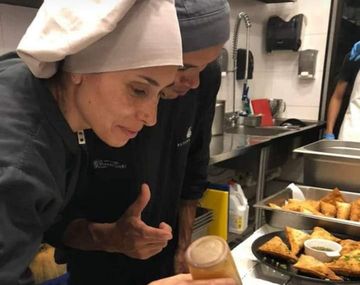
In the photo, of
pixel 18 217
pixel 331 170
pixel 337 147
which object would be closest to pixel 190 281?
pixel 18 217

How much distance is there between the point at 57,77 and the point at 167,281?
15.9 inches

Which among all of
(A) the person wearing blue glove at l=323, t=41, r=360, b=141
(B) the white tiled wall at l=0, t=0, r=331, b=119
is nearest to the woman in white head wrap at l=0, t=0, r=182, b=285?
(A) the person wearing blue glove at l=323, t=41, r=360, b=141

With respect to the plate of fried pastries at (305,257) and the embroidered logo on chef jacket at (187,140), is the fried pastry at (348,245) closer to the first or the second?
the plate of fried pastries at (305,257)

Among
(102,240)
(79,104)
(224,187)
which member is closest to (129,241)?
(102,240)

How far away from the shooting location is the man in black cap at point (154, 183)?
0.91m

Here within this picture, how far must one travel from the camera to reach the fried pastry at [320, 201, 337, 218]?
1150mm

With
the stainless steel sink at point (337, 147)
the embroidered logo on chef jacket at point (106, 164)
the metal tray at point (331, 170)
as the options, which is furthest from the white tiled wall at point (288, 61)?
the embroidered logo on chef jacket at point (106, 164)

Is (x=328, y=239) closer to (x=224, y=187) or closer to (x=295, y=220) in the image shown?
(x=295, y=220)

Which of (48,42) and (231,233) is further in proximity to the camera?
(231,233)

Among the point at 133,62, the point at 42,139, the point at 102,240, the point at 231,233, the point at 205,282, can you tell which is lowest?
the point at 231,233

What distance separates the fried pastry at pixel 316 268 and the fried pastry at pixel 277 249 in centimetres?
3

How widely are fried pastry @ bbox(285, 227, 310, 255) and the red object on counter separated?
2292mm

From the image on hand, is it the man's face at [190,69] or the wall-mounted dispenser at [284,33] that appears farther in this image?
the wall-mounted dispenser at [284,33]

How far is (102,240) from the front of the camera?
0.99 m
